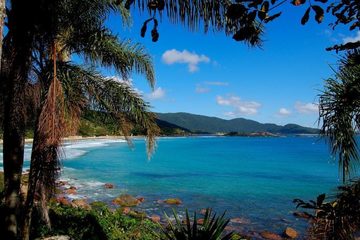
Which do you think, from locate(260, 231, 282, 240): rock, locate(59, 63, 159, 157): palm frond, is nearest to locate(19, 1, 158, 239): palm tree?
locate(59, 63, 159, 157): palm frond

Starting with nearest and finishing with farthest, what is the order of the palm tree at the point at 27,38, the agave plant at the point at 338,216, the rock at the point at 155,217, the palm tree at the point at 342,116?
the agave plant at the point at 338,216 < the palm tree at the point at 342,116 < the palm tree at the point at 27,38 < the rock at the point at 155,217

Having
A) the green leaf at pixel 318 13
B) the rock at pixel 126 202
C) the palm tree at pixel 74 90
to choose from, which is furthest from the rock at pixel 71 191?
the green leaf at pixel 318 13

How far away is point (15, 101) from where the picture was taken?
721 centimetres

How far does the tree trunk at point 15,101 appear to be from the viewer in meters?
6.49

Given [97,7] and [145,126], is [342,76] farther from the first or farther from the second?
[97,7]

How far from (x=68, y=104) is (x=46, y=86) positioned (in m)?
0.68

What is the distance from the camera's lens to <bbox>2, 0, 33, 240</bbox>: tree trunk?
6.49m

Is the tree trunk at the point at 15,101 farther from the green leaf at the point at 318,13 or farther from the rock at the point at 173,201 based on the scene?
the rock at the point at 173,201

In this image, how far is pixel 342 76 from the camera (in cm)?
462

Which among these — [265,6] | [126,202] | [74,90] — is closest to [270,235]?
[126,202]

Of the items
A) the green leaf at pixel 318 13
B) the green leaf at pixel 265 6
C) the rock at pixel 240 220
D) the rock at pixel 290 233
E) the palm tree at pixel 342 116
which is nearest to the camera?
the green leaf at pixel 318 13

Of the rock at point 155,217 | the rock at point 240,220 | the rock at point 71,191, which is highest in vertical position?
the rock at point 71,191

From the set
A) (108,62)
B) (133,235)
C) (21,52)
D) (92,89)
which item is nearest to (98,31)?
(108,62)

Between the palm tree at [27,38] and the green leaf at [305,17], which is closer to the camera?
the green leaf at [305,17]
